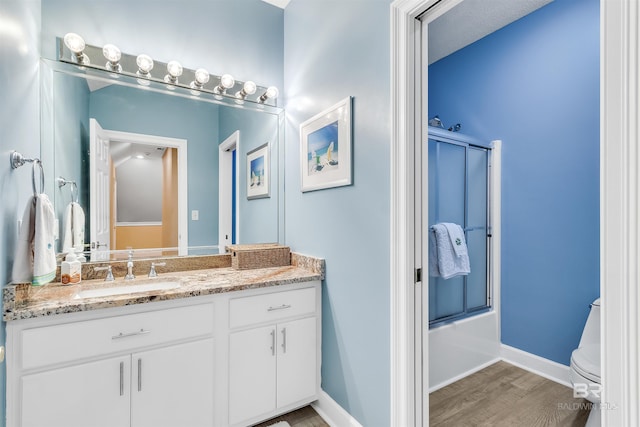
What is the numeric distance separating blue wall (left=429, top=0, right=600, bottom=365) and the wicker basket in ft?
6.03

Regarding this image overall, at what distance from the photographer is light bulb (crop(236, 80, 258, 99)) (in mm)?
2164

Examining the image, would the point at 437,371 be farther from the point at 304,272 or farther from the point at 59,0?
the point at 59,0

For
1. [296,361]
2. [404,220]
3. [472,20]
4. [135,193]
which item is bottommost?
[296,361]

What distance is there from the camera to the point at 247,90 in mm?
2168

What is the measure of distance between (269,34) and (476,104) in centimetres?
185

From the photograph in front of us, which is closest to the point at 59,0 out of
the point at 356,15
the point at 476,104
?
the point at 356,15

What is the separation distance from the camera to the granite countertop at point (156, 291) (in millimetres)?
1245

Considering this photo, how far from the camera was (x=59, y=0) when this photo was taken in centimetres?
170

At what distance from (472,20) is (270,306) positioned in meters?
2.63

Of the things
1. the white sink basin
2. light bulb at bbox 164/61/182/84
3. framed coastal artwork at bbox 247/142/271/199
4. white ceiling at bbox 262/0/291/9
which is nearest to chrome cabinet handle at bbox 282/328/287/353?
the white sink basin

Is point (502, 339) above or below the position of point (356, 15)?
below

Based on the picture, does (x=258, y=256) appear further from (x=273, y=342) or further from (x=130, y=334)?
(x=130, y=334)

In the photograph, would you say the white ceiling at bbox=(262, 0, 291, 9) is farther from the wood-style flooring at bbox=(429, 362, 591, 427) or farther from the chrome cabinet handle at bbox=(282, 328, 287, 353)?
the wood-style flooring at bbox=(429, 362, 591, 427)
